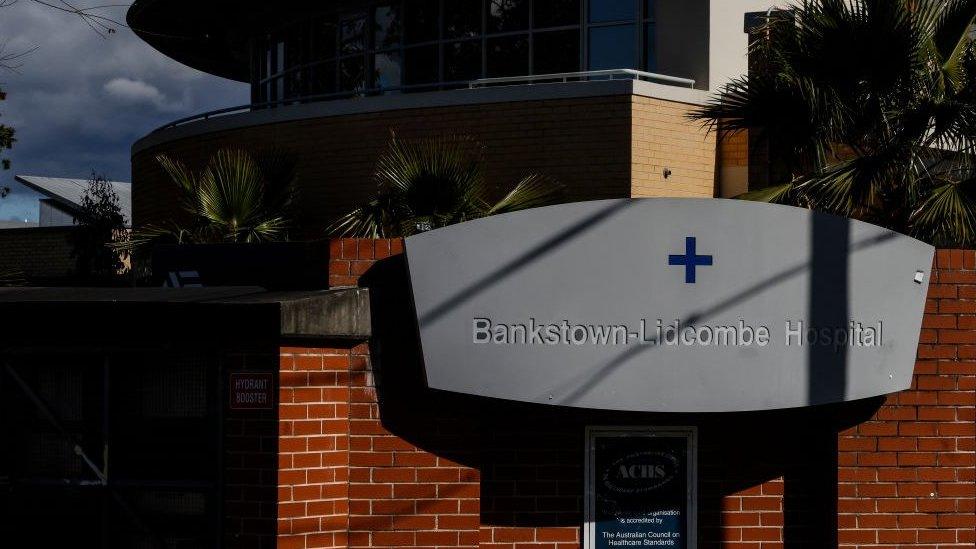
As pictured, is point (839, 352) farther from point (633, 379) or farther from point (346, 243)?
point (346, 243)

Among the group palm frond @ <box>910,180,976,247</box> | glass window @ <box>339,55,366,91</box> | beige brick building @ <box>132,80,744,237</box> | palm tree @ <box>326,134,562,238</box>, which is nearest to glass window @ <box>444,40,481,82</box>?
glass window @ <box>339,55,366,91</box>

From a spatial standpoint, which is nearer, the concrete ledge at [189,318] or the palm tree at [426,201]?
the concrete ledge at [189,318]

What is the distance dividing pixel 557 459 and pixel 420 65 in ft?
33.5

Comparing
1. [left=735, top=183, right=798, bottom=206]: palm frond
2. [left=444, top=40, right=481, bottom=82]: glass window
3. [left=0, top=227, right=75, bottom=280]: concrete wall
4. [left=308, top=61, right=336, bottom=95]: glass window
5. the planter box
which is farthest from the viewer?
[left=0, top=227, right=75, bottom=280]: concrete wall

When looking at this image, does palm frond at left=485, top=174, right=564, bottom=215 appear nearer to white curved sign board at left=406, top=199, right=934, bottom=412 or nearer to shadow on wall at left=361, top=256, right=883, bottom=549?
shadow on wall at left=361, top=256, right=883, bottom=549

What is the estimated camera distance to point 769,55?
34.2 feet

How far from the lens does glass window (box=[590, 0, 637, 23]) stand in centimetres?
1562

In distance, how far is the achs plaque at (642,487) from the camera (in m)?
7.96

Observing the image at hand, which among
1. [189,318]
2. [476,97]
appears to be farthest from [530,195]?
[189,318]

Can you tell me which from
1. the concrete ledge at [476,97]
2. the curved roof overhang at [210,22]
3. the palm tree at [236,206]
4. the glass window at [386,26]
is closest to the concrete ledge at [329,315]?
the palm tree at [236,206]

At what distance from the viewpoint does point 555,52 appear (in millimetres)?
15914

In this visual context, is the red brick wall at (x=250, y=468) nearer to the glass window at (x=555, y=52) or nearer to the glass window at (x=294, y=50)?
the glass window at (x=555, y=52)

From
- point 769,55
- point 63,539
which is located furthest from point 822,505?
point 63,539

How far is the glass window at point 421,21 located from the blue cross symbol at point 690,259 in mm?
10231
